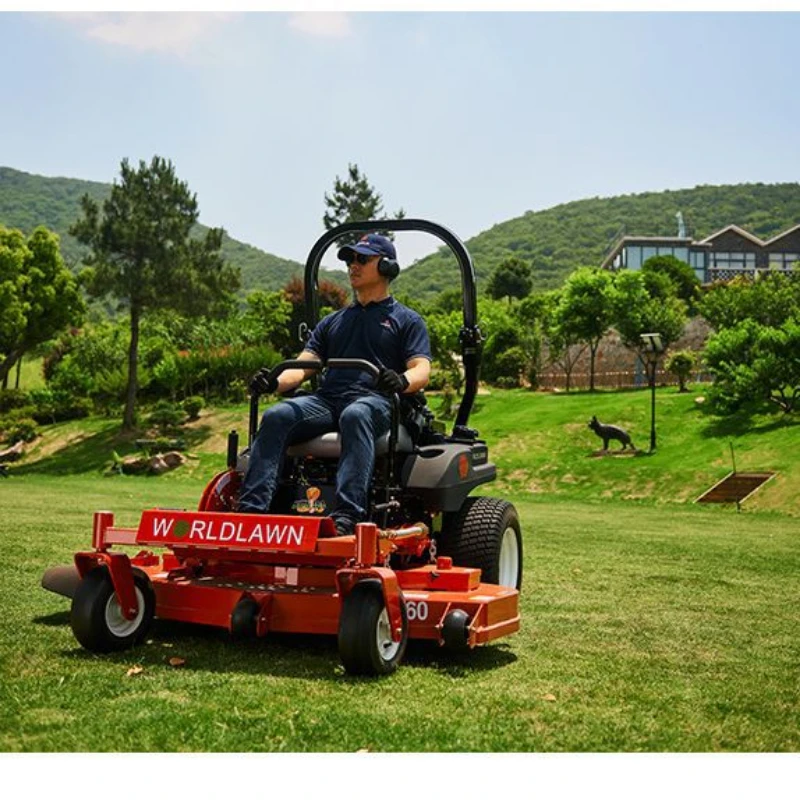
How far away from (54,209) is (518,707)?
616 feet

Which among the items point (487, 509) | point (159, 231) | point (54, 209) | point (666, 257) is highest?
point (54, 209)

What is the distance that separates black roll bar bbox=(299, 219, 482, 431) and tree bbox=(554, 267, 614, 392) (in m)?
45.6

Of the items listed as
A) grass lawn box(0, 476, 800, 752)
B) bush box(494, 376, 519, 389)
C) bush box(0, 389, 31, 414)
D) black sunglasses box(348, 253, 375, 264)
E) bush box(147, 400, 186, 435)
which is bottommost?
grass lawn box(0, 476, 800, 752)

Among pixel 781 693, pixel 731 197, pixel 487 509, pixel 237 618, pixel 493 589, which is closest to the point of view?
pixel 781 693

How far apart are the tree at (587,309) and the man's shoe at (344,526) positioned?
1875 inches

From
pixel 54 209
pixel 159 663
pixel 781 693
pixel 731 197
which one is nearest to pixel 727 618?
pixel 781 693

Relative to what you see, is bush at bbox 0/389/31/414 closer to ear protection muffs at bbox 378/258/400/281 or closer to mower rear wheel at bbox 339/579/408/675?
ear protection muffs at bbox 378/258/400/281

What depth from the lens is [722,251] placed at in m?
116

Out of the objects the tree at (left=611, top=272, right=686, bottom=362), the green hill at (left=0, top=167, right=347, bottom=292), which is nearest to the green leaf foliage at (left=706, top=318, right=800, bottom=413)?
the tree at (left=611, top=272, right=686, bottom=362)

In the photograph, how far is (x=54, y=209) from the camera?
182 metres

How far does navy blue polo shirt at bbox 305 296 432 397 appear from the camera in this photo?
709cm

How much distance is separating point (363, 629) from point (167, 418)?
43919mm

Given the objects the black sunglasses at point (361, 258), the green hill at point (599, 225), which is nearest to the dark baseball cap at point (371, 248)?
the black sunglasses at point (361, 258)

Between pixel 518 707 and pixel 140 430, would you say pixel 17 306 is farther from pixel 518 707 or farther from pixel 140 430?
pixel 518 707
